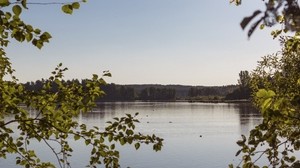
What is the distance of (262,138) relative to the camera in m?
4.14

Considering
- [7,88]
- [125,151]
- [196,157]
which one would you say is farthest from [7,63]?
[125,151]

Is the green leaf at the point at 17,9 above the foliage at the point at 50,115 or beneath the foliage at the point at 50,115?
above

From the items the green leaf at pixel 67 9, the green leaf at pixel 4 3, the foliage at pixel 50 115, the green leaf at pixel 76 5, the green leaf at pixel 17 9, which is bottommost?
the foliage at pixel 50 115

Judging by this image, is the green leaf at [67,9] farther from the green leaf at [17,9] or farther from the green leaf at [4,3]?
the green leaf at [4,3]

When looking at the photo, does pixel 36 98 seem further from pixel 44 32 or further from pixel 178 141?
pixel 178 141

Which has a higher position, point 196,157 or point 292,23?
point 292,23

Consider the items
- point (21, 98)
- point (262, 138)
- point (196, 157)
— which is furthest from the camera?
point (196, 157)

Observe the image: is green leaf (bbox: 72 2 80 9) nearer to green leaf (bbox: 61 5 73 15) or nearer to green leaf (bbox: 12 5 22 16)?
green leaf (bbox: 61 5 73 15)

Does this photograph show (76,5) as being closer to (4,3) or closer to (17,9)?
(17,9)

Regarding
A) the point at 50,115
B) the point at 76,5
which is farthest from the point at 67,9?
the point at 50,115

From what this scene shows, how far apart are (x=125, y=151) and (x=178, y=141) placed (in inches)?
459

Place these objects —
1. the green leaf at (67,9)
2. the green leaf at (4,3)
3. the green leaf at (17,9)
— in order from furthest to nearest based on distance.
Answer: the green leaf at (67,9), the green leaf at (17,9), the green leaf at (4,3)

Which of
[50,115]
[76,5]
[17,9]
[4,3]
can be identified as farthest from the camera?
[50,115]

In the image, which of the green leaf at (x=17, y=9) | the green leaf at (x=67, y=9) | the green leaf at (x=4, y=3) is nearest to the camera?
the green leaf at (x=4, y=3)
